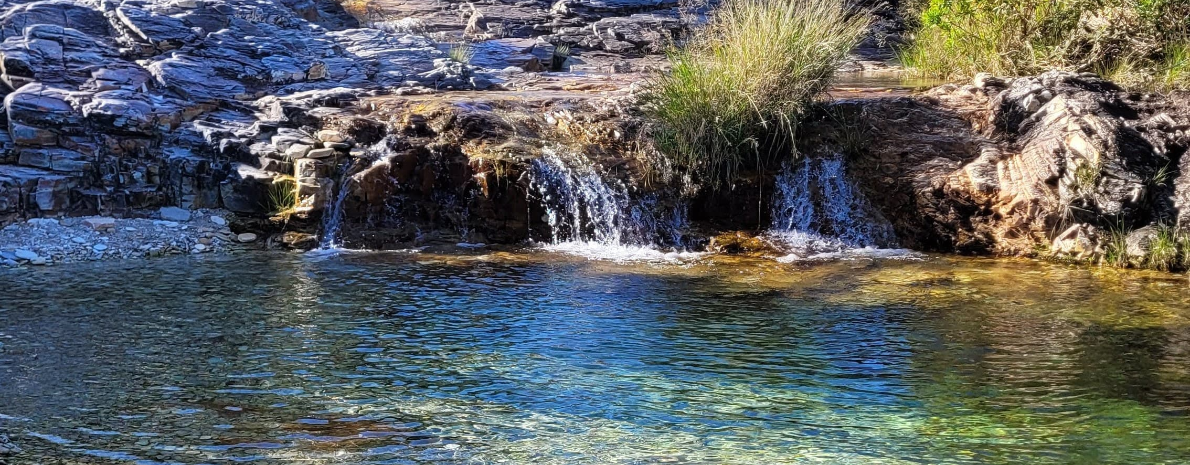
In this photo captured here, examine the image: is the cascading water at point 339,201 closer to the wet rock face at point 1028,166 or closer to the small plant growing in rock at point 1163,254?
the wet rock face at point 1028,166

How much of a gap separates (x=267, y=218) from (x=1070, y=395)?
667 cm

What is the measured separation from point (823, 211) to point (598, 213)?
1.96 meters

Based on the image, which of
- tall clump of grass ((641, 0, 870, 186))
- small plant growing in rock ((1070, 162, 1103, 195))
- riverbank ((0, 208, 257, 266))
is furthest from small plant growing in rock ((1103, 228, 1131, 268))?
riverbank ((0, 208, 257, 266))

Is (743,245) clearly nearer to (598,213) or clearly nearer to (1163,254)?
(598,213)

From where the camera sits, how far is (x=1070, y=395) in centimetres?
468

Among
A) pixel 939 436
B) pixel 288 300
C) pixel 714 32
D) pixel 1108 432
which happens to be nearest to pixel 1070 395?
pixel 1108 432

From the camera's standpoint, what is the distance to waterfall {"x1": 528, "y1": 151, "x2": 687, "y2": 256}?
351 inches

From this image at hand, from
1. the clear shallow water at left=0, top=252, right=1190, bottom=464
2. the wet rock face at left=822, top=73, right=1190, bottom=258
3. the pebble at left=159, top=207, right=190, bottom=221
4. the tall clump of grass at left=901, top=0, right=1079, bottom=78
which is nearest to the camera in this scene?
the clear shallow water at left=0, top=252, right=1190, bottom=464

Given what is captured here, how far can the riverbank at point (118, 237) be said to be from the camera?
8070mm

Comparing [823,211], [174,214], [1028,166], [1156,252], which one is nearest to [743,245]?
[823,211]

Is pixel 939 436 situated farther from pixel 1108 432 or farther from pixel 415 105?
pixel 415 105

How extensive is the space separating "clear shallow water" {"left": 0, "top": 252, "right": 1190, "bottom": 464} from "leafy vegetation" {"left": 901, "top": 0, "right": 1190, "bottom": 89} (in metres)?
3.35

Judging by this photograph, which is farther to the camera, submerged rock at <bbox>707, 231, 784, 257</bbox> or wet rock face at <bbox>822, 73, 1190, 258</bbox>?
submerged rock at <bbox>707, 231, 784, 257</bbox>

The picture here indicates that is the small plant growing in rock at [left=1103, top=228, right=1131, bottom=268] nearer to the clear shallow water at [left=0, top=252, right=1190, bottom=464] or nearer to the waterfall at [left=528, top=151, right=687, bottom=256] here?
the clear shallow water at [left=0, top=252, right=1190, bottom=464]
